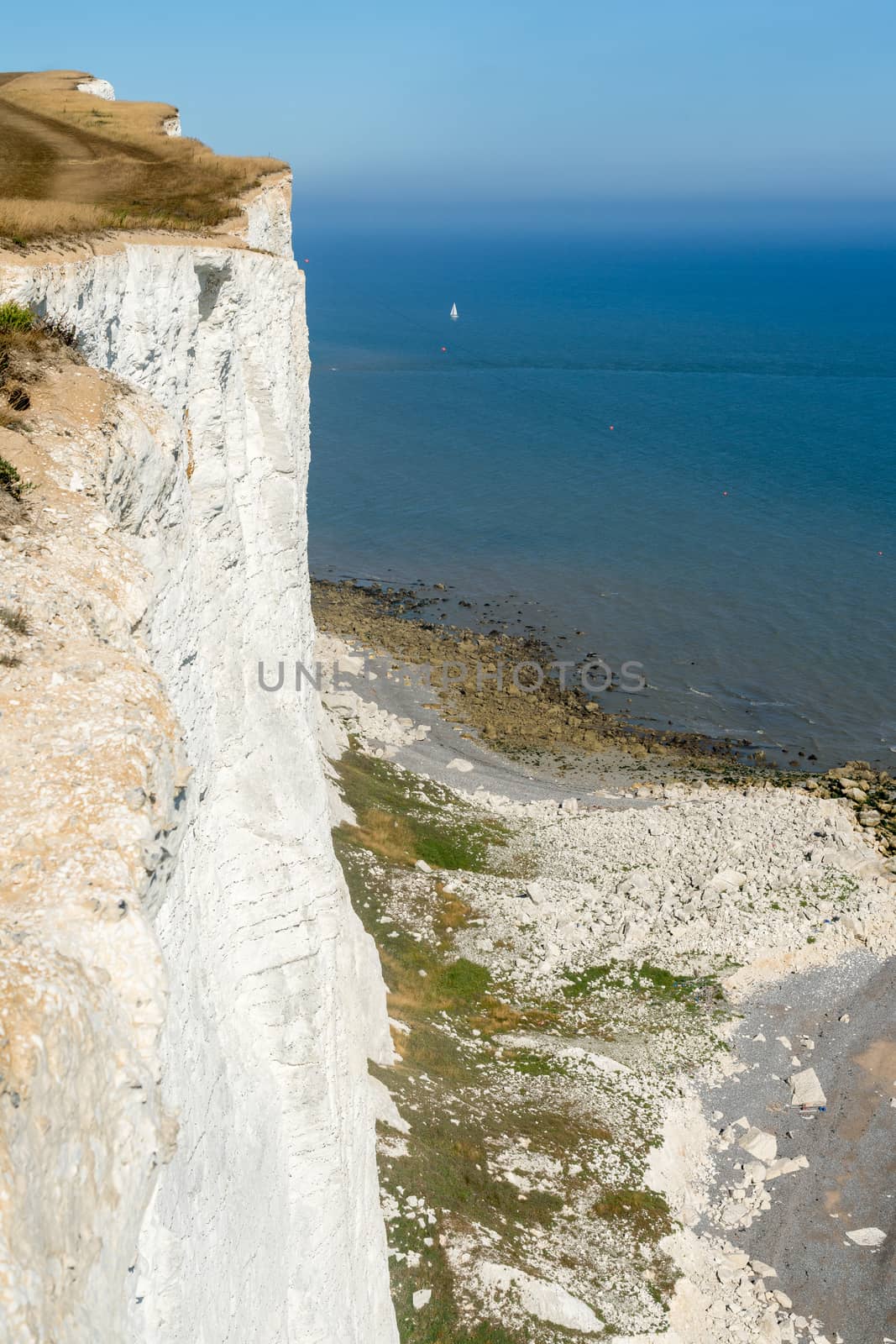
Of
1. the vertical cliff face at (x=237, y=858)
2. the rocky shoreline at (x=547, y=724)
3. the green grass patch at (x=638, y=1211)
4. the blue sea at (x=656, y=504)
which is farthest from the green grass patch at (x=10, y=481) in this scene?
the blue sea at (x=656, y=504)

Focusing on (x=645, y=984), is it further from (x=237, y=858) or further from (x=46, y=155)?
(x=46, y=155)

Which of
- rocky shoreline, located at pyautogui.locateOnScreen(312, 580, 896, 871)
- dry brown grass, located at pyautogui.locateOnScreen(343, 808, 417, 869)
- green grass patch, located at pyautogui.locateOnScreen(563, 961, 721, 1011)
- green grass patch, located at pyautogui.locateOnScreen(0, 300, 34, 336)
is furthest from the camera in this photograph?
rocky shoreline, located at pyautogui.locateOnScreen(312, 580, 896, 871)

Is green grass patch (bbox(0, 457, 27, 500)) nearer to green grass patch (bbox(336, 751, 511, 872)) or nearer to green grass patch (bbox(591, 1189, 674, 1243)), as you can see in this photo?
green grass patch (bbox(591, 1189, 674, 1243))

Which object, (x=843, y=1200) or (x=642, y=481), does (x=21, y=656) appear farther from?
(x=642, y=481)

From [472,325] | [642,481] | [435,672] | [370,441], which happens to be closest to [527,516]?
[642,481]

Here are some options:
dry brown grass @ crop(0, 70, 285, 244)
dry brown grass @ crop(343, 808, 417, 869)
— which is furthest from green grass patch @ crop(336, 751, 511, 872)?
dry brown grass @ crop(0, 70, 285, 244)
